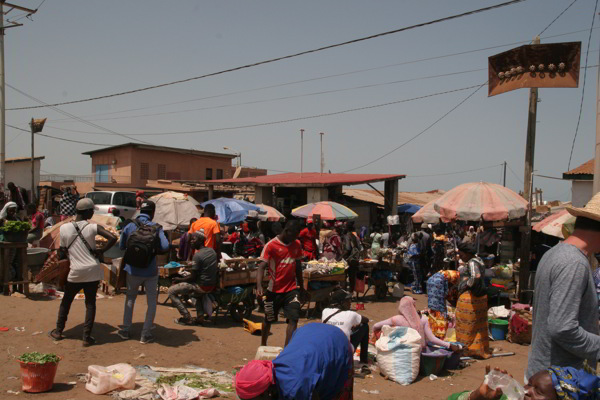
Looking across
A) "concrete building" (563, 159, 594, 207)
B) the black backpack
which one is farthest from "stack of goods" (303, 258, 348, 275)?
"concrete building" (563, 159, 594, 207)

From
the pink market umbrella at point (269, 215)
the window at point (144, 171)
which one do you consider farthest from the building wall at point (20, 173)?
the pink market umbrella at point (269, 215)

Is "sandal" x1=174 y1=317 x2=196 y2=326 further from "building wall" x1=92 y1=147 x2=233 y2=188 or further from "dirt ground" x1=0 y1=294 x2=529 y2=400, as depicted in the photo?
"building wall" x1=92 y1=147 x2=233 y2=188

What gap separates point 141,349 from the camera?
6.86m

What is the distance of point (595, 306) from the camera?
2908 mm

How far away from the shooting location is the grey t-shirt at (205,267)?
8.39 m

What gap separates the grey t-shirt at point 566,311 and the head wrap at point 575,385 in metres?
0.14

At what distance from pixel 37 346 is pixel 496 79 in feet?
34.3

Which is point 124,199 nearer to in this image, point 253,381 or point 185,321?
point 185,321

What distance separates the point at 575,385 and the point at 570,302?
45cm

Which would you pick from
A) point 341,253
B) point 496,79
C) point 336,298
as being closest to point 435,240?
point 341,253

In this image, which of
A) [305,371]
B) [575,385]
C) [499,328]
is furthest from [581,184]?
[305,371]

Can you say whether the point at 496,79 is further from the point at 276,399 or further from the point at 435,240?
the point at 276,399

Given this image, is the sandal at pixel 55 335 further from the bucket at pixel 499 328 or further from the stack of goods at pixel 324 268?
the bucket at pixel 499 328

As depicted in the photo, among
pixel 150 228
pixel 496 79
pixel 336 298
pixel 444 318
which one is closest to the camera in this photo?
pixel 150 228
